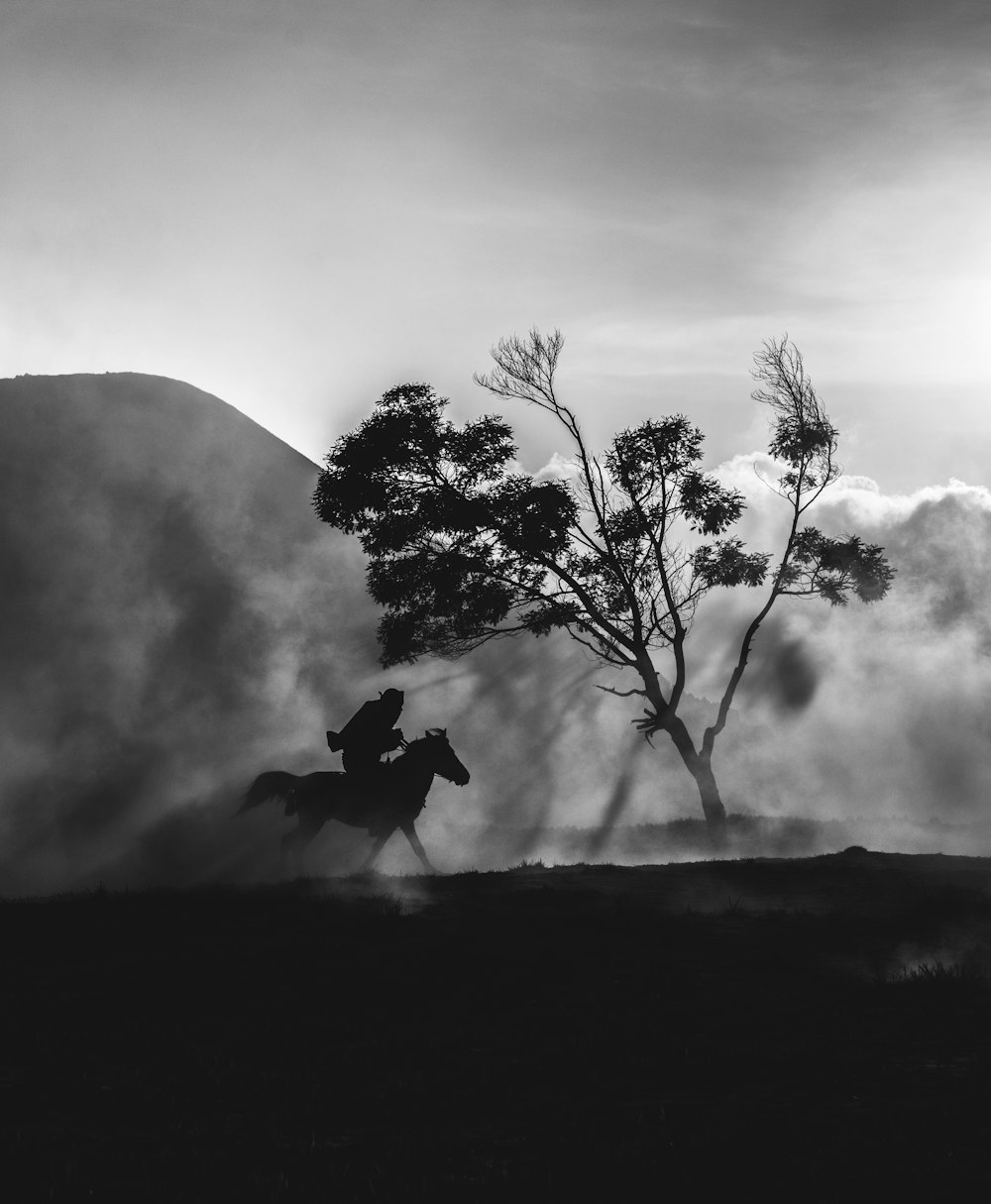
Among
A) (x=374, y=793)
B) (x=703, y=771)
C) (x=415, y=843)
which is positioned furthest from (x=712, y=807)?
(x=374, y=793)

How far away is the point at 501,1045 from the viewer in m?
9.99

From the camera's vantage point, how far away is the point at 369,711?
922 inches

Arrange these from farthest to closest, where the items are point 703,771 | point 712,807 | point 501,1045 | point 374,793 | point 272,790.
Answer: point 712,807, point 703,771, point 272,790, point 374,793, point 501,1045

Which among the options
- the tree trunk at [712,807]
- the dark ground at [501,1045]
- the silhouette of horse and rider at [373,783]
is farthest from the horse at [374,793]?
the tree trunk at [712,807]

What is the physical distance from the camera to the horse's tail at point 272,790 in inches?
912

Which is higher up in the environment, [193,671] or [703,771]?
[193,671]


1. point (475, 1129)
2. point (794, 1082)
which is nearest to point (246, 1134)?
point (475, 1129)

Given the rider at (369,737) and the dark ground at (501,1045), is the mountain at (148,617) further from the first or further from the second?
the dark ground at (501,1045)

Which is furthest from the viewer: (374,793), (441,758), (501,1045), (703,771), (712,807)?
(712,807)

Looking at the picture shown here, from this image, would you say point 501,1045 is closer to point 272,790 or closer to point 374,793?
point 374,793

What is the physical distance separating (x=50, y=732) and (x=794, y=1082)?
8526 cm

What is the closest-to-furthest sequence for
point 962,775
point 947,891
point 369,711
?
1. point 947,891
2. point 369,711
3. point 962,775

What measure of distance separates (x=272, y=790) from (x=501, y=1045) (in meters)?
14.1

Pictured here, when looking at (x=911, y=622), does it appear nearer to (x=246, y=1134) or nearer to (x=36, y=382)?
(x=36, y=382)
